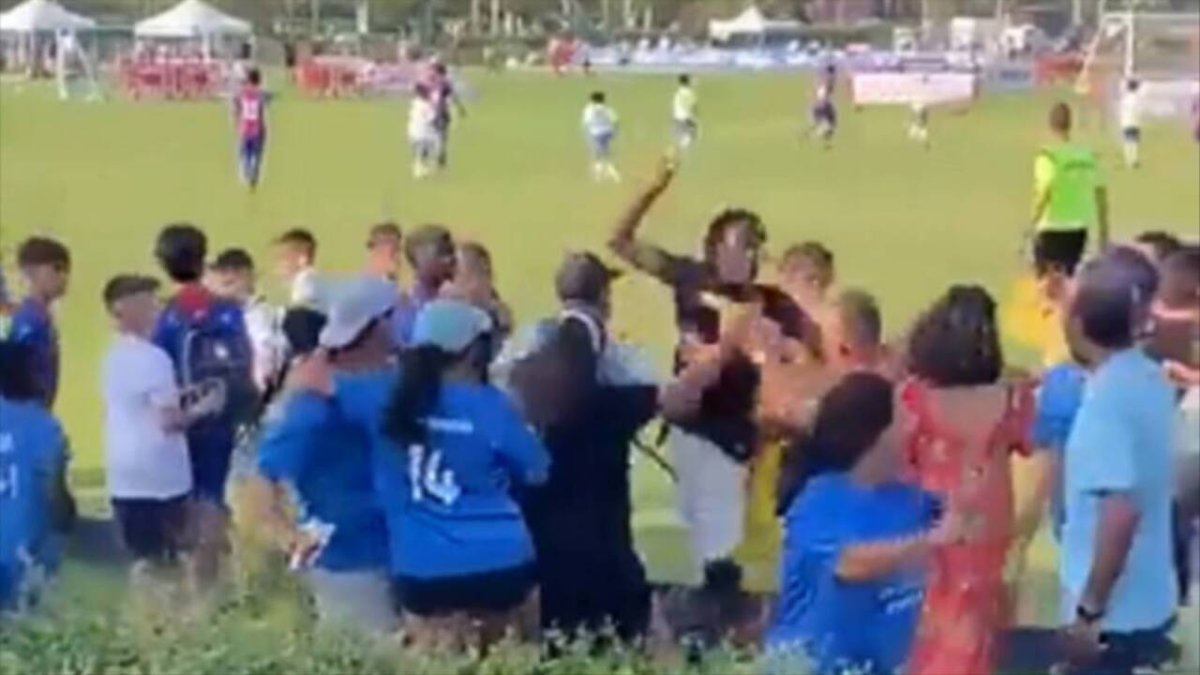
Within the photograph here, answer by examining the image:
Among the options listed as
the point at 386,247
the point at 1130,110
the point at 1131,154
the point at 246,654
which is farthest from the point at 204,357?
the point at 1131,154

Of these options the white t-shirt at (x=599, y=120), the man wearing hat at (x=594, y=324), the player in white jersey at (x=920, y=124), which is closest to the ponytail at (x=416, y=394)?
the man wearing hat at (x=594, y=324)

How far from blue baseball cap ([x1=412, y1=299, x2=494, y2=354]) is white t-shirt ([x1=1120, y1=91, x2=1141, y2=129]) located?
26768mm

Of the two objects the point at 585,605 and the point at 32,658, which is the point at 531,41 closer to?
the point at 585,605

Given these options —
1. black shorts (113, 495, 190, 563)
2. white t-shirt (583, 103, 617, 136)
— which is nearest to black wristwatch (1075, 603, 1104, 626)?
black shorts (113, 495, 190, 563)

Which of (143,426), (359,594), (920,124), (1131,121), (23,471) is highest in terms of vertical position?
(23,471)

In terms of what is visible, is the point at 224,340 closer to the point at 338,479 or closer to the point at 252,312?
the point at 252,312

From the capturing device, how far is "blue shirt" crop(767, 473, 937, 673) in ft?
23.0

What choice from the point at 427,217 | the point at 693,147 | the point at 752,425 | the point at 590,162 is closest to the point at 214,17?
the point at 427,217

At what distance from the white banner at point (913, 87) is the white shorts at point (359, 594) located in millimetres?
32000

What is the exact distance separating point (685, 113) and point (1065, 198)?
15.6 m

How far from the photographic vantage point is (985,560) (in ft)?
24.1

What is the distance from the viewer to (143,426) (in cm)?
1000

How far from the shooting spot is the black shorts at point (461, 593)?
25.7 ft

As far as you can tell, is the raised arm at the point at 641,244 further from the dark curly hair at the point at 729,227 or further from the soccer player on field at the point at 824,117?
the soccer player on field at the point at 824,117
